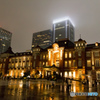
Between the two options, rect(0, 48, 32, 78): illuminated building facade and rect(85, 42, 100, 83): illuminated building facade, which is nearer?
rect(85, 42, 100, 83): illuminated building facade

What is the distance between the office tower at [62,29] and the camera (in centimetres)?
16550

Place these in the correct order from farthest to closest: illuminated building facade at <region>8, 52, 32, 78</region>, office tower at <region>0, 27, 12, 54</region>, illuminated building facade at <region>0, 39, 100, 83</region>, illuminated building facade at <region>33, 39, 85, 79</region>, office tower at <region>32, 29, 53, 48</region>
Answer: office tower at <region>32, 29, 53, 48</region> → office tower at <region>0, 27, 12, 54</region> → illuminated building facade at <region>8, 52, 32, 78</region> → illuminated building facade at <region>33, 39, 85, 79</region> → illuminated building facade at <region>0, 39, 100, 83</region>

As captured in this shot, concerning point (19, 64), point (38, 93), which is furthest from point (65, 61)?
point (38, 93)

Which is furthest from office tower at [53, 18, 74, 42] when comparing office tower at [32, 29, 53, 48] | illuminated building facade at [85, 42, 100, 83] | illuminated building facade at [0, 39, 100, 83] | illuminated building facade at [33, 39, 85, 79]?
illuminated building facade at [85, 42, 100, 83]

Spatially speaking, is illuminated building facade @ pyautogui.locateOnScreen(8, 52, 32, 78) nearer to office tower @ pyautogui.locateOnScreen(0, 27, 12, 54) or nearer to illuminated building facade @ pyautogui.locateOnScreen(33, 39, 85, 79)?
illuminated building facade @ pyautogui.locateOnScreen(33, 39, 85, 79)

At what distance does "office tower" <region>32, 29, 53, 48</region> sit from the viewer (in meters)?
169

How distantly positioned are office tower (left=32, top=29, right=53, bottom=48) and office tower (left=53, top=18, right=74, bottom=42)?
830 cm

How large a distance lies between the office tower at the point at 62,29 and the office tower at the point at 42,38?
8304 millimetres

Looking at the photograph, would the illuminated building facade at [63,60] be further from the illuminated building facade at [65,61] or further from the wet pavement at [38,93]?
the wet pavement at [38,93]

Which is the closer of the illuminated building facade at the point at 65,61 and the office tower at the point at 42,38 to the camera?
the illuminated building facade at the point at 65,61

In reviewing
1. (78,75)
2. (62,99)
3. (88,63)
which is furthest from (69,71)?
(62,99)

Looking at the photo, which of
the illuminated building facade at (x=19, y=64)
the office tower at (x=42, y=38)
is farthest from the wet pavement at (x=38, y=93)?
the office tower at (x=42, y=38)

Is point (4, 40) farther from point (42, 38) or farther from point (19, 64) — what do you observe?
point (19, 64)

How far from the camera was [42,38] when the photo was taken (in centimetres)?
17525
